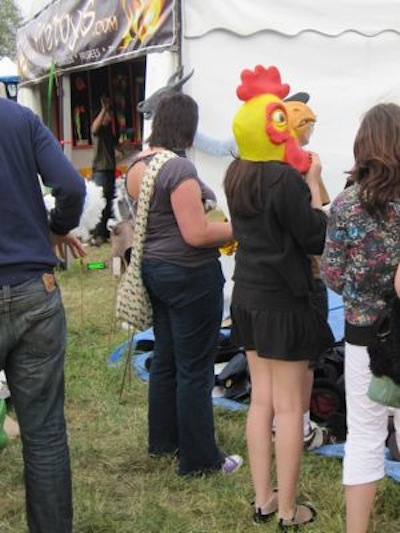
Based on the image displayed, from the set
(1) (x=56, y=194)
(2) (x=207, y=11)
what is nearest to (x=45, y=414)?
(1) (x=56, y=194)

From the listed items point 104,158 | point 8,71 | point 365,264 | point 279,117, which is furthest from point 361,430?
point 8,71

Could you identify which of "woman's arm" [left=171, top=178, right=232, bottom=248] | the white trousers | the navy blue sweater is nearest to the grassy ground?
the white trousers

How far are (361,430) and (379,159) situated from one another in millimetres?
897

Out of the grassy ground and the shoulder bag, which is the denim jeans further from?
the shoulder bag

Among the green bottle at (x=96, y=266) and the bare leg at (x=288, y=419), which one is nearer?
the bare leg at (x=288, y=419)

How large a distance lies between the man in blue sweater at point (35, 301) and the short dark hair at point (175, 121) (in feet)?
2.47

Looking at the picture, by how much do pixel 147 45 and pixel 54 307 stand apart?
3.81m

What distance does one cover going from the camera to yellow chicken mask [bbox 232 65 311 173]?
2.56 metres

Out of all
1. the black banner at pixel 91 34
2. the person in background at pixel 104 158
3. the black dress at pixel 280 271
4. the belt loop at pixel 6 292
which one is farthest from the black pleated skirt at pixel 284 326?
the person in background at pixel 104 158

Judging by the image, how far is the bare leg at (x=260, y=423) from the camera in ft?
9.09

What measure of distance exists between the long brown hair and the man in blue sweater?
901mm

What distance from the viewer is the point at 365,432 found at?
240 centimetres

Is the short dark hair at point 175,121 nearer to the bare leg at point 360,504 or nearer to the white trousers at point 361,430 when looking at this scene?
the white trousers at point 361,430

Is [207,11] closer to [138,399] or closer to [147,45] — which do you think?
[147,45]
